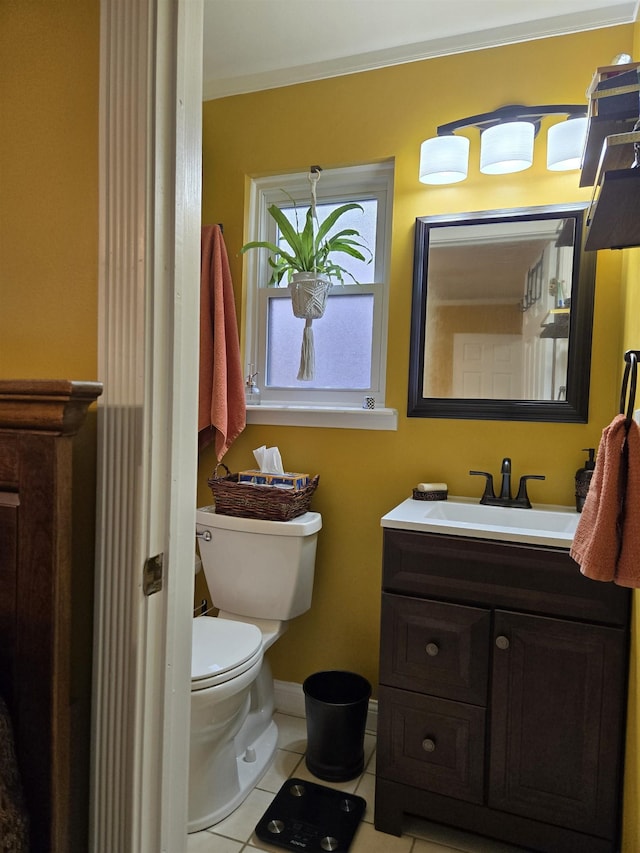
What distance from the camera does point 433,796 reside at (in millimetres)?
1504

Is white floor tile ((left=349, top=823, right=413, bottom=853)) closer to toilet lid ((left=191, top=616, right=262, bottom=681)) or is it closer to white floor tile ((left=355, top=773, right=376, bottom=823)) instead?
white floor tile ((left=355, top=773, right=376, bottom=823))

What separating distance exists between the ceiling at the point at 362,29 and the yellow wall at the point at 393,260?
43 mm

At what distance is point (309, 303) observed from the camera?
2.05m

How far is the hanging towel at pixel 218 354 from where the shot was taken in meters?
2.02

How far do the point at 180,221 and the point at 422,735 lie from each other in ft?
4.76

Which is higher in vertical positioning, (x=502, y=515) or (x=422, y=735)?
(x=502, y=515)

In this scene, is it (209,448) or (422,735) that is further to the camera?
(209,448)

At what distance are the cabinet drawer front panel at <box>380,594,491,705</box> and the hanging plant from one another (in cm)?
99

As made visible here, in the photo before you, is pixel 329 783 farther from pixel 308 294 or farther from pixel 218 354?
pixel 308 294

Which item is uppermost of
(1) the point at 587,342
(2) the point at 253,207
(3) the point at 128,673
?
(2) the point at 253,207

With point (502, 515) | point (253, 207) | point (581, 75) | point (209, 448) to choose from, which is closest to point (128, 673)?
point (502, 515)

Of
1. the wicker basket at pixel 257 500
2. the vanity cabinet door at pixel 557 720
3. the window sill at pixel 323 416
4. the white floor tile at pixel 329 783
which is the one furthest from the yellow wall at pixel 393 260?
the vanity cabinet door at pixel 557 720

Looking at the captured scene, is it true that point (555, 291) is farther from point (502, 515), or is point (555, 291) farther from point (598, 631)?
point (598, 631)

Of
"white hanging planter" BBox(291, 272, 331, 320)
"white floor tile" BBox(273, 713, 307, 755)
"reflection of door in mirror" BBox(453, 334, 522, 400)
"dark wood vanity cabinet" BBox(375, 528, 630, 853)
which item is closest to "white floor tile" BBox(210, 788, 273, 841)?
"white floor tile" BBox(273, 713, 307, 755)
